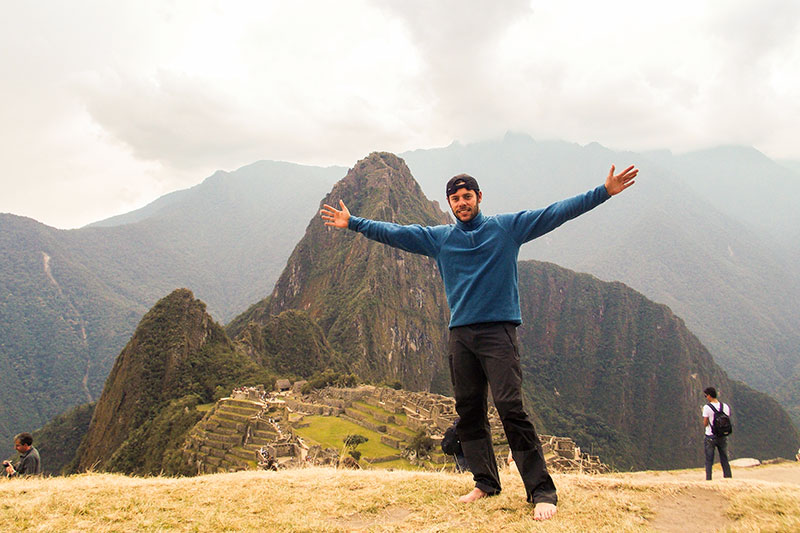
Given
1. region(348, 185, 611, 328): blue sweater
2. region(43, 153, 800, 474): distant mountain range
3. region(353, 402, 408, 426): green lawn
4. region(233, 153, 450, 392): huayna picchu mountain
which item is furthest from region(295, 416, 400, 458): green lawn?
region(233, 153, 450, 392): huayna picchu mountain

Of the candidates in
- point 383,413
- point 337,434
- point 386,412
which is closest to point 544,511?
point 337,434

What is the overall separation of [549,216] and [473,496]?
2.83 metres

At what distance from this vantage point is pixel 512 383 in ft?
14.2

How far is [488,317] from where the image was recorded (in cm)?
459

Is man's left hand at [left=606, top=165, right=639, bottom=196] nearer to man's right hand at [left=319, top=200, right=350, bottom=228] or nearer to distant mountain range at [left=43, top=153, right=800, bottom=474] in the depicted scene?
man's right hand at [left=319, top=200, right=350, bottom=228]

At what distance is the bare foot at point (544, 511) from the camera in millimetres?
3857

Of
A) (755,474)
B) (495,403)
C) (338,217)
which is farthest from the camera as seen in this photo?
(755,474)

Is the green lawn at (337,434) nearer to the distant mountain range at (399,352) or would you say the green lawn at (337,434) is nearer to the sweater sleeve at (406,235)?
the distant mountain range at (399,352)

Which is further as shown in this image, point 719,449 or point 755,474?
point 755,474

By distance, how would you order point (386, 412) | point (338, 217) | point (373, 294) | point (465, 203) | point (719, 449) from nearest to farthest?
point (465, 203) → point (338, 217) → point (719, 449) → point (386, 412) → point (373, 294)

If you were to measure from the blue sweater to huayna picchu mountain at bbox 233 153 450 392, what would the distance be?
80.6 m

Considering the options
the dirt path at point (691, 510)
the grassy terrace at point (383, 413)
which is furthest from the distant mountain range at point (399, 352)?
the dirt path at point (691, 510)

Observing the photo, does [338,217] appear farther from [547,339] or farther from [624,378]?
[547,339]

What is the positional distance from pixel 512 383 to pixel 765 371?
8537 inches
